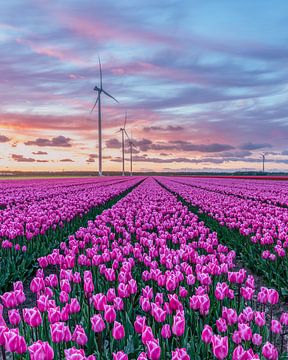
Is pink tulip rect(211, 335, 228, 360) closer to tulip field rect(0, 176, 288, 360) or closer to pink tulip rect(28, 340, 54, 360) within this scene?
tulip field rect(0, 176, 288, 360)

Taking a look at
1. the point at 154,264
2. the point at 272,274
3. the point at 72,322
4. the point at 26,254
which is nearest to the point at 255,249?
the point at 272,274

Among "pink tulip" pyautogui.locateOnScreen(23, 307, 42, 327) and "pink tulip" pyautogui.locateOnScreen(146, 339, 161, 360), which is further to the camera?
"pink tulip" pyautogui.locateOnScreen(23, 307, 42, 327)

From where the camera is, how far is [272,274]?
771 cm

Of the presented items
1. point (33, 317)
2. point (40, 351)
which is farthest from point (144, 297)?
point (40, 351)

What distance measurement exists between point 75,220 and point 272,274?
7.85 m

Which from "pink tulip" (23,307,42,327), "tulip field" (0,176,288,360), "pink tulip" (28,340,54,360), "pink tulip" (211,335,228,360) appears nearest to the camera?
"pink tulip" (28,340,54,360)

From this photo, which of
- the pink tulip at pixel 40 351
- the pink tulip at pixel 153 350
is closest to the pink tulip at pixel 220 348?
the pink tulip at pixel 153 350

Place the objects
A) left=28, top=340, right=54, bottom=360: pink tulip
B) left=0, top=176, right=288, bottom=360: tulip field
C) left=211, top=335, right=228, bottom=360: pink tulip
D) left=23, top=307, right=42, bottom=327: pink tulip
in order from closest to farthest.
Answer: left=28, top=340, right=54, bottom=360: pink tulip, left=211, top=335, right=228, bottom=360: pink tulip, left=0, top=176, right=288, bottom=360: tulip field, left=23, top=307, right=42, bottom=327: pink tulip

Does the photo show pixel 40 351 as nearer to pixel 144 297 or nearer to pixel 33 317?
pixel 33 317

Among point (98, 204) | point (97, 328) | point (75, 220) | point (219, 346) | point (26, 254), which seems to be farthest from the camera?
point (98, 204)

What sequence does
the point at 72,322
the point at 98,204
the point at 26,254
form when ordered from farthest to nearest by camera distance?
1. the point at 98,204
2. the point at 26,254
3. the point at 72,322

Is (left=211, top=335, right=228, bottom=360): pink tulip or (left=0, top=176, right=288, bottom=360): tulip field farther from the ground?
(left=211, top=335, right=228, bottom=360): pink tulip

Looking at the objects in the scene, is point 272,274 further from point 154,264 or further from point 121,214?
point 121,214

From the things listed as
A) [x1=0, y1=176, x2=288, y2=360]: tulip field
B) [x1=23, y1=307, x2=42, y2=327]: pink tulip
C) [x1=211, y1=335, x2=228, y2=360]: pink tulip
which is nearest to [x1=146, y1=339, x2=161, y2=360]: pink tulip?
[x1=0, y1=176, x2=288, y2=360]: tulip field
